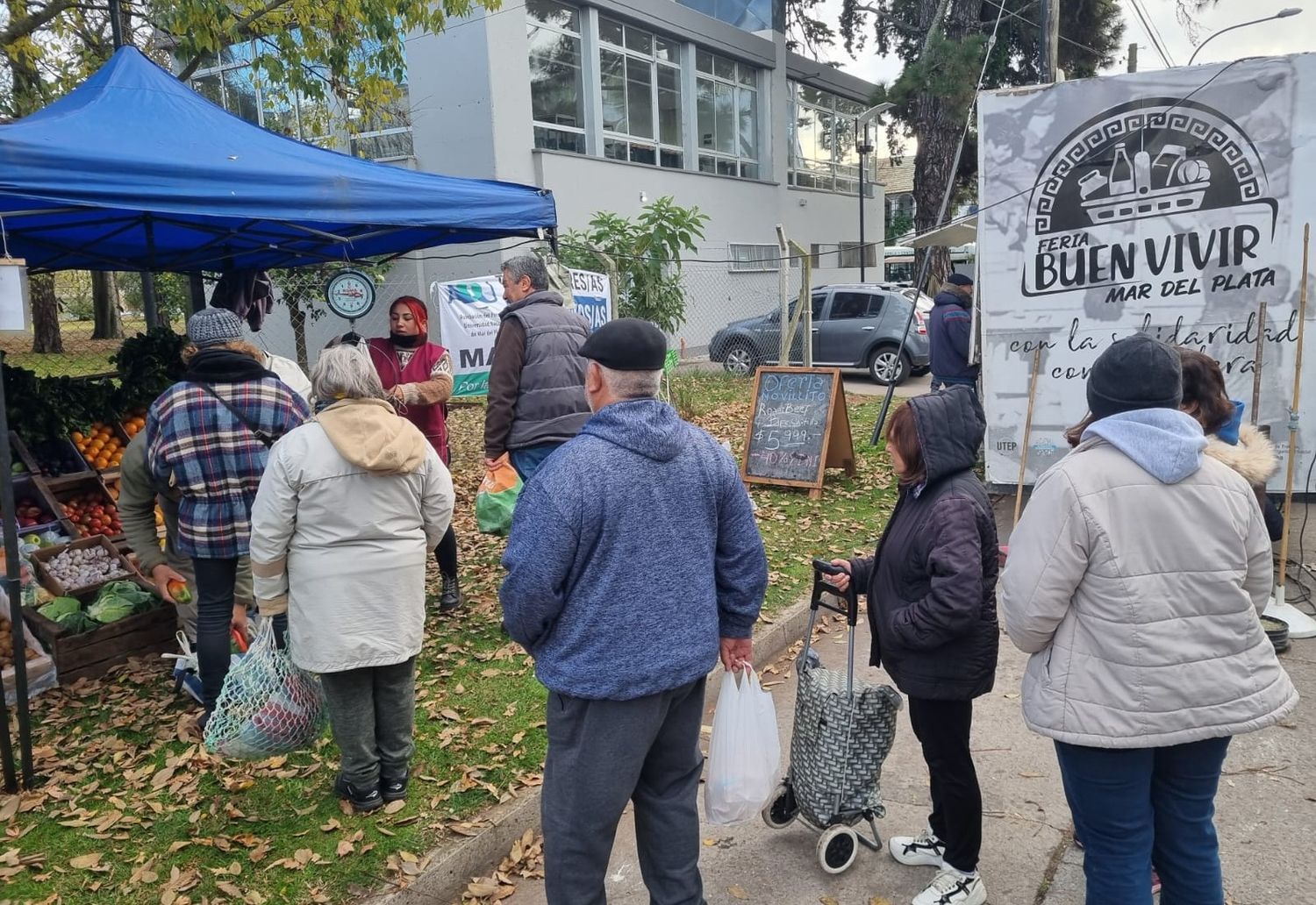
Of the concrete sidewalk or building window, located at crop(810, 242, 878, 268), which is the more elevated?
building window, located at crop(810, 242, 878, 268)

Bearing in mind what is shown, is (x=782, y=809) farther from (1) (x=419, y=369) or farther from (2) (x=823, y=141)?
(2) (x=823, y=141)

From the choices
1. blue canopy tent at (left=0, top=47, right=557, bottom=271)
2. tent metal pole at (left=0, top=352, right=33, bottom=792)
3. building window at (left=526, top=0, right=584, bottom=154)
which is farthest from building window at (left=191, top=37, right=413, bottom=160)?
tent metal pole at (left=0, top=352, right=33, bottom=792)

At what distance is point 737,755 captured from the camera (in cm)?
269

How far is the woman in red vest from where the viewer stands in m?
5.32

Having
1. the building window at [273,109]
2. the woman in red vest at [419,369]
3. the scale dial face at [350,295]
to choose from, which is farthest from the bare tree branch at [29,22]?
the building window at [273,109]

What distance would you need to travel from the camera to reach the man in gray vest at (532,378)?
4.75m

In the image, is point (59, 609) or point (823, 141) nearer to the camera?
point (59, 609)

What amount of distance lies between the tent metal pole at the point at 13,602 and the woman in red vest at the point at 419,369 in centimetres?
206

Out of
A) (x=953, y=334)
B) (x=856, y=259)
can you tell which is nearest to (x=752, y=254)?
(x=856, y=259)

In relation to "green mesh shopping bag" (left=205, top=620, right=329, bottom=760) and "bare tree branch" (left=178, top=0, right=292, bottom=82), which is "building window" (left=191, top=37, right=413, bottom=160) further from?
"green mesh shopping bag" (left=205, top=620, right=329, bottom=760)

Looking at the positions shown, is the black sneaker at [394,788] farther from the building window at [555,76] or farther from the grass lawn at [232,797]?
the building window at [555,76]

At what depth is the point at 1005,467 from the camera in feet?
23.2

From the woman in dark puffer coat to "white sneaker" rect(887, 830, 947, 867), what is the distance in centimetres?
18

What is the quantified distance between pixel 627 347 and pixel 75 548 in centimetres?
442
